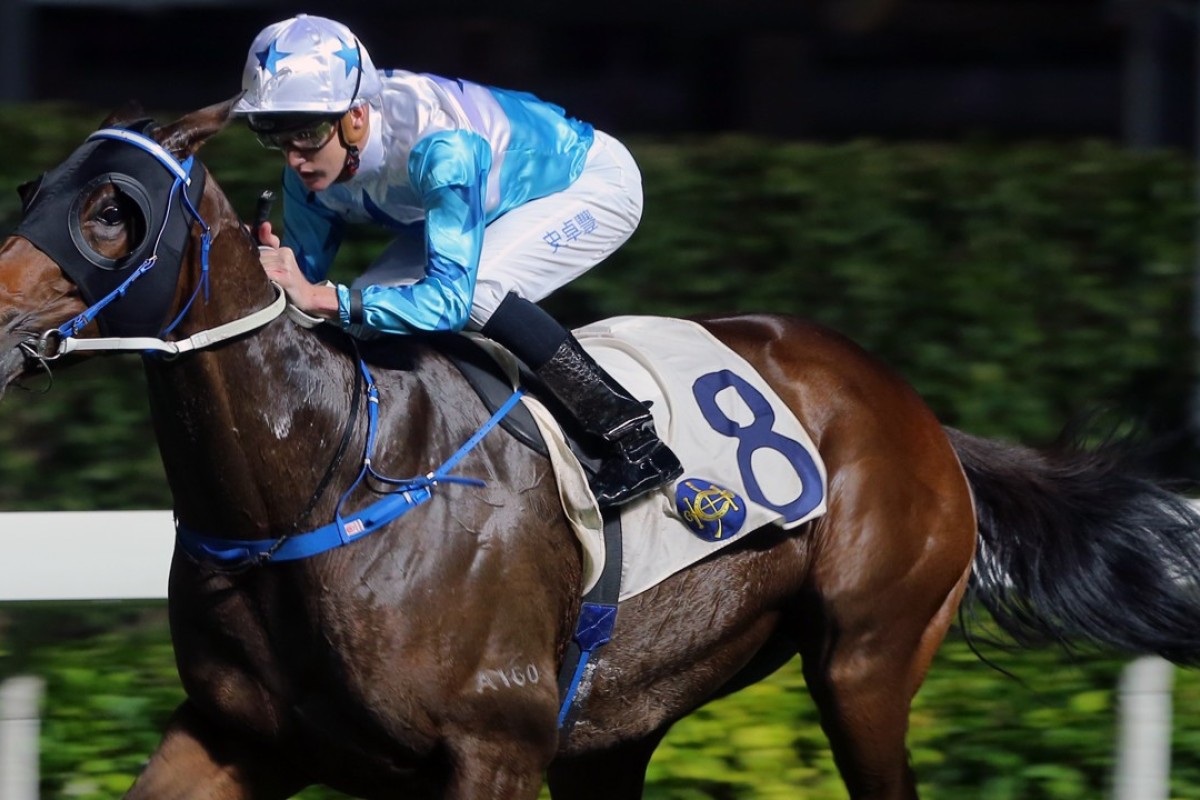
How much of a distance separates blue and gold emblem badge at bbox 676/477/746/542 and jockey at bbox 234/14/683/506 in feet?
0.19

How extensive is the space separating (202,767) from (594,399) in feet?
3.15

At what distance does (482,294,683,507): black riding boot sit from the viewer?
3.28 meters

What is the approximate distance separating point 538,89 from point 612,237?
7.32m

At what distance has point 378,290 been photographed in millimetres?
3045

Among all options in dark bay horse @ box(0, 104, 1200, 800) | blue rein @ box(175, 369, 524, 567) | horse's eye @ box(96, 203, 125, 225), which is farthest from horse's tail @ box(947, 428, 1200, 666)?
horse's eye @ box(96, 203, 125, 225)

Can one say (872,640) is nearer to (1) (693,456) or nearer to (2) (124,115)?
(1) (693,456)

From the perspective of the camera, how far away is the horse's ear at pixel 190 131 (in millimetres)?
2809

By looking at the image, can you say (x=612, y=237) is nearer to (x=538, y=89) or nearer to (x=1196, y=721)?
(x=1196, y=721)

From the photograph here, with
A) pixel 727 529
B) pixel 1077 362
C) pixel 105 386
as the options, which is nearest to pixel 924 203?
pixel 1077 362

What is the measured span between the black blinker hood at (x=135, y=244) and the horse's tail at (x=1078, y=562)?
1.98 meters

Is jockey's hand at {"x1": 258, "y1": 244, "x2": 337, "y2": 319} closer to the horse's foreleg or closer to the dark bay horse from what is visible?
the dark bay horse

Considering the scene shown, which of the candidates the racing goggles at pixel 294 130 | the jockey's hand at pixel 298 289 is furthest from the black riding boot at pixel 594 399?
the racing goggles at pixel 294 130

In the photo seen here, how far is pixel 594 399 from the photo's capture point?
3.32 meters

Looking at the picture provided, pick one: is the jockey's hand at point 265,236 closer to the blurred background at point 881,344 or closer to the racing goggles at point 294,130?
the racing goggles at point 294,130
